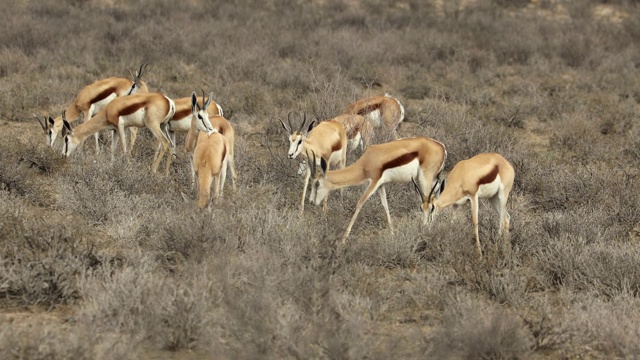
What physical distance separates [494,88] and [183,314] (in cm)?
1103

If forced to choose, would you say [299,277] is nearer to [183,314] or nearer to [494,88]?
[183,314]

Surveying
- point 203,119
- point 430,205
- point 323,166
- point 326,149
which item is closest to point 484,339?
point 430,205

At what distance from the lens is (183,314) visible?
15.6 feet

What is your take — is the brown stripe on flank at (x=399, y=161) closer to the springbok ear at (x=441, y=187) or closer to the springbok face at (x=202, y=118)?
the springbok ear at (x=441, y=187)

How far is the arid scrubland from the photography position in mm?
4773

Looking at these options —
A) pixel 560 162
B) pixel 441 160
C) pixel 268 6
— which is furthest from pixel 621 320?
pixel 268 6

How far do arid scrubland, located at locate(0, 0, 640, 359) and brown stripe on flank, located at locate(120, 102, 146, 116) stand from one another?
23.8 inches

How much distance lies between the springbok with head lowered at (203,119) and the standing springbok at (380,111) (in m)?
1.60


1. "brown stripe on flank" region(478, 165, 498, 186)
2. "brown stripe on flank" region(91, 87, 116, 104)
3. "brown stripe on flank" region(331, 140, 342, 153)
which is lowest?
"brown stripe on flank" region(331, 140, 342, 153)

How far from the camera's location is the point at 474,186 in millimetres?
6844

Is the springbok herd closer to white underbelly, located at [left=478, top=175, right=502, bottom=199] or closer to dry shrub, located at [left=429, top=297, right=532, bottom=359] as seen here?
white underbelly, located at [left=478, top=175, right=502, bottom=199]

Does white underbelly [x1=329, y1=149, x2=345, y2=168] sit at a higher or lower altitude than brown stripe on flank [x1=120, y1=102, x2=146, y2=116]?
lower

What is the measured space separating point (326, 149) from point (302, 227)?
5.49 feet

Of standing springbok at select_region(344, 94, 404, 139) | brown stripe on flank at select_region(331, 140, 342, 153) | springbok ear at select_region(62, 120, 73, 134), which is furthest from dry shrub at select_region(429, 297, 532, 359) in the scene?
springbok ear at select_region(62, 120, 73, 134)
